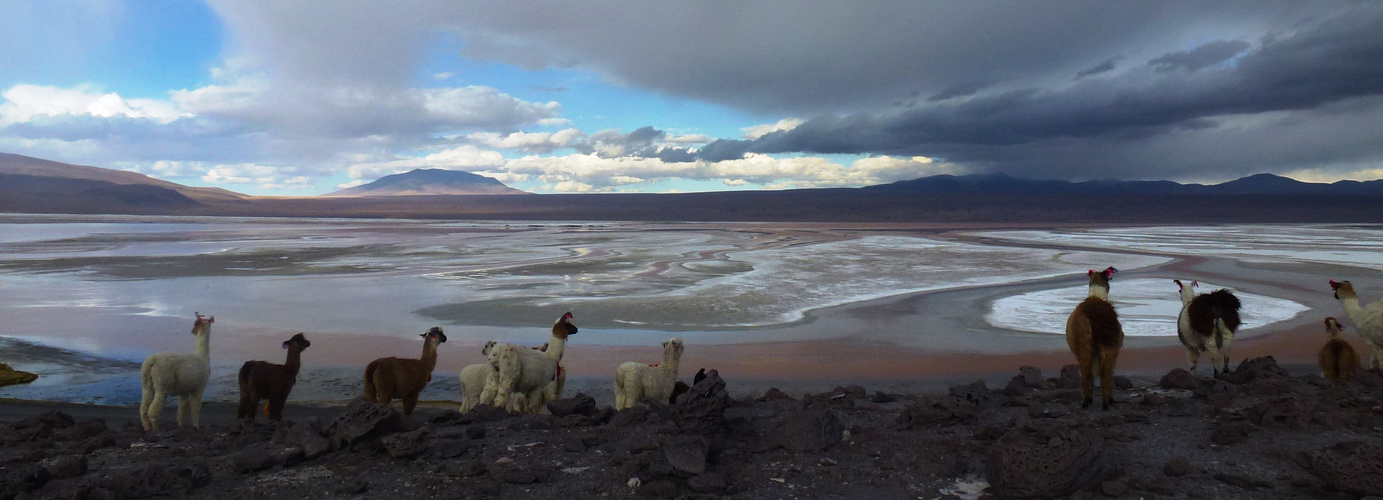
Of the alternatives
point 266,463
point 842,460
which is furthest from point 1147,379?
point 266,463

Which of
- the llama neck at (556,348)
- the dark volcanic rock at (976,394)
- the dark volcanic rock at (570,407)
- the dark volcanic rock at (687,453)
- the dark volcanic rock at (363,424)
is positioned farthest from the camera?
the llama neck at (556,348)

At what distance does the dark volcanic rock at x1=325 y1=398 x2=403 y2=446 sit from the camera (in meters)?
5.98

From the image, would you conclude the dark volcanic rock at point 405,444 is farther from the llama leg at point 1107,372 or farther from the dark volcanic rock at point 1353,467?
the dark volcanic rock at point 1353,467

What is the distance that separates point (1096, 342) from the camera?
23.6 feet

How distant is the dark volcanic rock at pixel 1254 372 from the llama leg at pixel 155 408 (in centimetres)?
1074

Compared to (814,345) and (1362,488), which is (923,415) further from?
(814,345)

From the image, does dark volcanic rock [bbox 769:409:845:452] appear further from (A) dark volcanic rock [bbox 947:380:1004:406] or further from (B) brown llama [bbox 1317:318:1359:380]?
(B) brown llama [bbox 1317:318:1359:380]

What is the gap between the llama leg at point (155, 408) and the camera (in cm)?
733

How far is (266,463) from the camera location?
5695 millimetres

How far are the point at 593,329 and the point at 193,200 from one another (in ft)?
571


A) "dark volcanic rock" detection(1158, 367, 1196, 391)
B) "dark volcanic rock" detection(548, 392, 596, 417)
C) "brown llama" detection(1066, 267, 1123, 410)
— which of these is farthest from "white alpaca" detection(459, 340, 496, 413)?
"dark volcanic rock" detection(1158, 367, 1196, 391)

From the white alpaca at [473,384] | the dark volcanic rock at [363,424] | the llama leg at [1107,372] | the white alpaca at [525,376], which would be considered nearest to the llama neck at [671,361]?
the white alpaca at [525,376]

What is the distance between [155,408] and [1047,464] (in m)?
7.54

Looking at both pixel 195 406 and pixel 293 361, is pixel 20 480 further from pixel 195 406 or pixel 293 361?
pixel 293 361
